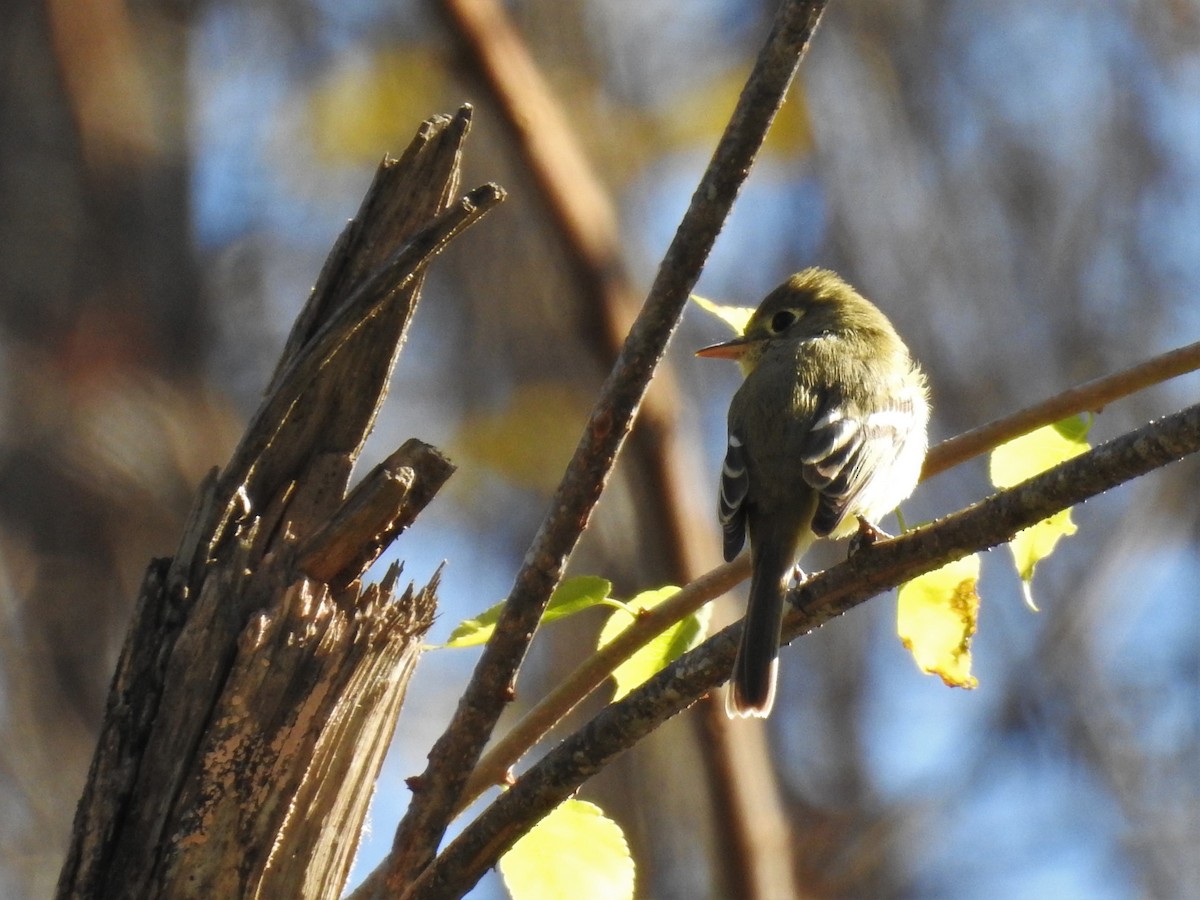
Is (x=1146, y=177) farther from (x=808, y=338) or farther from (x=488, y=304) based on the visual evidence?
(x=808, y=338)

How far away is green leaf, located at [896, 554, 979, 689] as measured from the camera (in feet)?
7.20

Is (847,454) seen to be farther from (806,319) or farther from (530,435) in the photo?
(530,435)

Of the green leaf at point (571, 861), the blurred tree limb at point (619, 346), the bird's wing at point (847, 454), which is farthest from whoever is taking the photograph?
the blurred tree limb at point (619, 346)

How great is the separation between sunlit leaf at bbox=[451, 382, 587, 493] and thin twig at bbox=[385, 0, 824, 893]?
5233 millimetres

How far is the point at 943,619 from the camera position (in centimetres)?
220

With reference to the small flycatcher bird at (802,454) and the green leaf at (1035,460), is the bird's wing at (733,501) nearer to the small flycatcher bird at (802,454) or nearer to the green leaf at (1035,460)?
the small flycatcher bird at (802,454)

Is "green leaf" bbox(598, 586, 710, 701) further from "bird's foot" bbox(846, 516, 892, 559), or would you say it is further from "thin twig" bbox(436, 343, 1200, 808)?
"bird's foot" bbox(846, 516, 892, 559)

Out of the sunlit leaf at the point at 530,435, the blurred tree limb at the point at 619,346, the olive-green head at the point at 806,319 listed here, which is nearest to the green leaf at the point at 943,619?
the olive-green head at the point at 806,319

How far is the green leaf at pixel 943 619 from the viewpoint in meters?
2.19

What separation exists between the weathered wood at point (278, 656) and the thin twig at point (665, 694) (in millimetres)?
224

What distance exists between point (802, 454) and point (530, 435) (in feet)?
13.4

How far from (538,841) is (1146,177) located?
7630mm

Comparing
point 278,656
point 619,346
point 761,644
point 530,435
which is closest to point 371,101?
point 530,435

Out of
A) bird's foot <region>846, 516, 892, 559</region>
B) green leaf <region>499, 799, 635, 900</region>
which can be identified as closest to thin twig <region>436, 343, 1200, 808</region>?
green leaf <region>499, 799, 635, 900</region>
